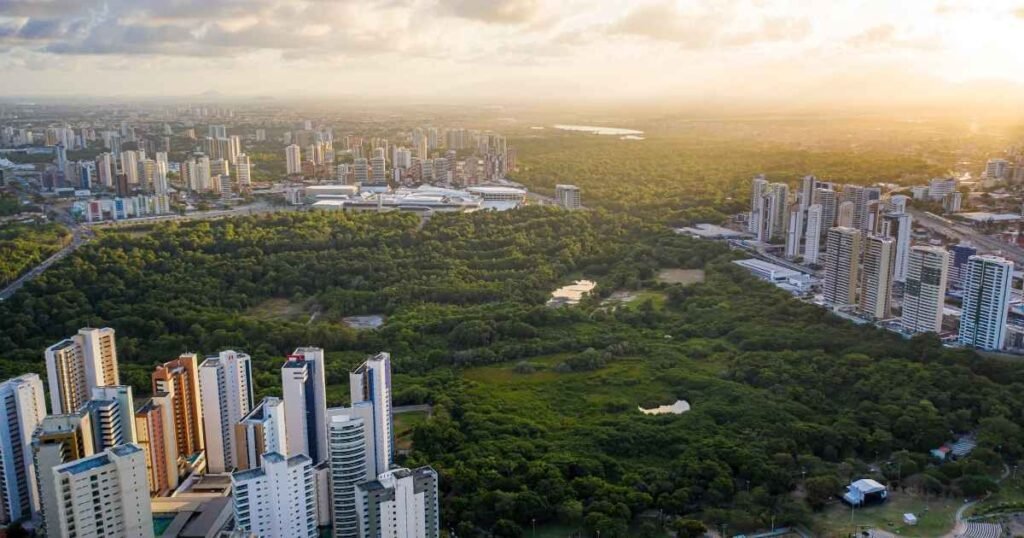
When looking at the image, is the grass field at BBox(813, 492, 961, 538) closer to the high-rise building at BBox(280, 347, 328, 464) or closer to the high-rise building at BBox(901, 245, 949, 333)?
the high-rise building at BBox(280, 347, 328, 464)

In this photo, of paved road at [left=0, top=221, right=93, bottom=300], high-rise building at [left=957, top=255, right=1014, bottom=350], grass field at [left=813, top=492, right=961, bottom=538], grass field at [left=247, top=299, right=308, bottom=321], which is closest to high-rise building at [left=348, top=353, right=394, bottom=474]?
grass field at [left=813, top=492, right=961, bottom=538]

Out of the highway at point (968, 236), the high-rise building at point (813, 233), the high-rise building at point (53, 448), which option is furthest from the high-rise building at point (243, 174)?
the high-rise building at point (53, 448)

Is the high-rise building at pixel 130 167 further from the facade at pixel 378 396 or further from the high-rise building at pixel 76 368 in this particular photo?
the facade at pixel 378 396

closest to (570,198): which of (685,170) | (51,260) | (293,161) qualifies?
(685,170)

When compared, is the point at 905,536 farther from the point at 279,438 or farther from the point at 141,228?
the point at 141,228

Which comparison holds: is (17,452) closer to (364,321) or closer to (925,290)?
(364,321)
